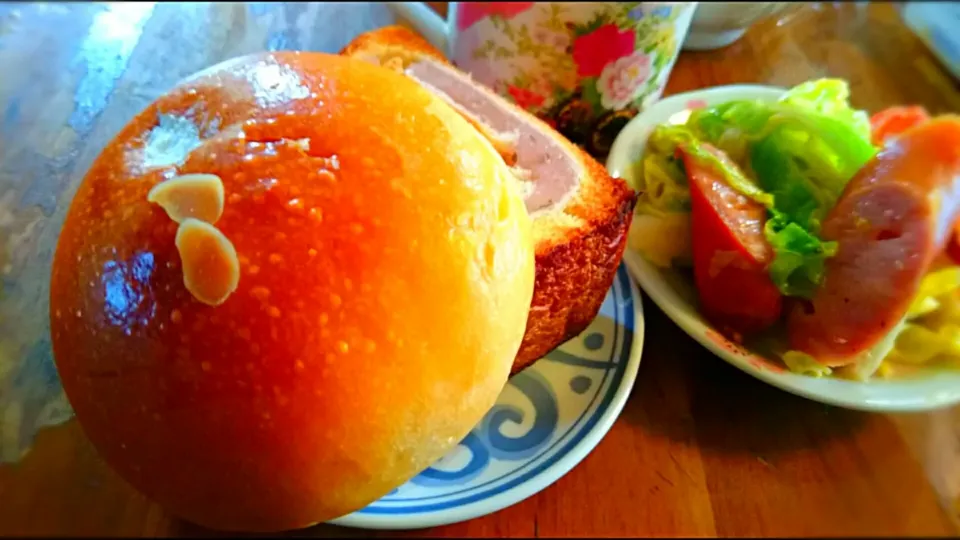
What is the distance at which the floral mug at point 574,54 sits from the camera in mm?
973

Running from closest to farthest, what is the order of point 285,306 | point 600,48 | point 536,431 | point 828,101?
point 285,306 → point 536,431 → point 600,48 → point 828,101

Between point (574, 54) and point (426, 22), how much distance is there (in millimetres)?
309

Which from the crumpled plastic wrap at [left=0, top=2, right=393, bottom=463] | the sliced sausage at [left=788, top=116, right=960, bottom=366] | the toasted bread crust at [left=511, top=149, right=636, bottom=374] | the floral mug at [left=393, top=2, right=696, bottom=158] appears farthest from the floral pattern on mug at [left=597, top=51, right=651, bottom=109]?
the crumpled plastic wrap at [left=0, top=2, right=393, bottom=463]

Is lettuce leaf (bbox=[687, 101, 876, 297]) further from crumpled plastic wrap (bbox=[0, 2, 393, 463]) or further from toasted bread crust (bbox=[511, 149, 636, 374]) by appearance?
crumpled plastic wrap (bbox=[0, 2, 393, 463])

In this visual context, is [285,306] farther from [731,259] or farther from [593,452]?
[731,259]

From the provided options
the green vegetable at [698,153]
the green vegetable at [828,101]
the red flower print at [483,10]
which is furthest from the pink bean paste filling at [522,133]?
the green vegetable at [828,101]

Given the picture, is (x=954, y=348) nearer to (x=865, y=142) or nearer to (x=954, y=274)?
(x=954, y=274)

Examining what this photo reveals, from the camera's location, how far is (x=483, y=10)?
100 cm

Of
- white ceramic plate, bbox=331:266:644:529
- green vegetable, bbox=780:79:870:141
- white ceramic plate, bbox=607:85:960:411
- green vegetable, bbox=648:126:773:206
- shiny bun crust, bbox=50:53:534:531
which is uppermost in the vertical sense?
shiny bun crust, bbox=50:53:534:531

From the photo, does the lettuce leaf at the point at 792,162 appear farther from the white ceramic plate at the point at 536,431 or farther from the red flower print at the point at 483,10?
the red flower print at the point at 483,10

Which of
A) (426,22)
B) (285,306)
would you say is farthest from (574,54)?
(285,306)

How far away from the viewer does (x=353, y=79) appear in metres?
0.64

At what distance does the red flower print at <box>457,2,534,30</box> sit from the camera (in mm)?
978

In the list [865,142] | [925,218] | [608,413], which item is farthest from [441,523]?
[865,142]
